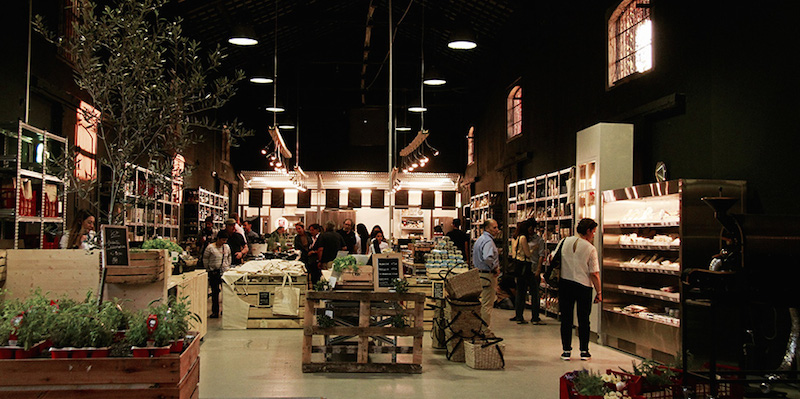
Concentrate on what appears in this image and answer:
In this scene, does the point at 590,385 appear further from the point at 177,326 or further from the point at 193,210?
the point at 193,210

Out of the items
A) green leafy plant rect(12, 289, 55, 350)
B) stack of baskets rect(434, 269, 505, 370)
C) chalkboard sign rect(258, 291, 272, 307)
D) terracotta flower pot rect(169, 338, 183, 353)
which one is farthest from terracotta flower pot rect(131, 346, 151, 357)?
chalkboard sign rect(258, 291, 272, 307)

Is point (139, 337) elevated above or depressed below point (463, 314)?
above

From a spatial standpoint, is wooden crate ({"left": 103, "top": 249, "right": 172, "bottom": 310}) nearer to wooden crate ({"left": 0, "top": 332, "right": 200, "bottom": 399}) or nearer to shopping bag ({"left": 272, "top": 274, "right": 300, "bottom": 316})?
wooden crate ({"left": 0, "top": 332, "right": 200, "bottom": 399})

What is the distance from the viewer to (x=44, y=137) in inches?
284

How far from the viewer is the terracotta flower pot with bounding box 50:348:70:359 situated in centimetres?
380

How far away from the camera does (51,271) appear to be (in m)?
5.82

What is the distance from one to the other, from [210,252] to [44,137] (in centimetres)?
458

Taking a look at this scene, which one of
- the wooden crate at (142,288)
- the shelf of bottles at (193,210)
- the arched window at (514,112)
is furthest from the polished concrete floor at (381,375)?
the shelf of bottles at (193,210)

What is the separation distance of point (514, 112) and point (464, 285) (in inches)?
384

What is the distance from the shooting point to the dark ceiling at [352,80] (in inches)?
766


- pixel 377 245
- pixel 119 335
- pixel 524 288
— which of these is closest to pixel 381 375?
pixel 119 335

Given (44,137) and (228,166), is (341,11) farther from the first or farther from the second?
(44,137)

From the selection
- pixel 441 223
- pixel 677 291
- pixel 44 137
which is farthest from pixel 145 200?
pixel 441 223

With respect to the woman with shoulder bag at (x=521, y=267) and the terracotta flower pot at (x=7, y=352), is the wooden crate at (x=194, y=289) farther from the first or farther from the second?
the woman with shoulder bag at (x=521, y=267)
